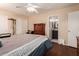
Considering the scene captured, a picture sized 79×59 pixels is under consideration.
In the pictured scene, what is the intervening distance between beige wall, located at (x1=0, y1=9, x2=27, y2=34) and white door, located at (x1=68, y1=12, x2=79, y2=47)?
1.01 m

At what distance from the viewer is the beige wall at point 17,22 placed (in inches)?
66.3

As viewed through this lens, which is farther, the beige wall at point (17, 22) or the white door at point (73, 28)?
the white door at point (73, 28)

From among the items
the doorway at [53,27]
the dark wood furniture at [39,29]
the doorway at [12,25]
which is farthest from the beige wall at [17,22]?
the doorway at [53,27]

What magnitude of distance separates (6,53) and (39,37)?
1.17 meters

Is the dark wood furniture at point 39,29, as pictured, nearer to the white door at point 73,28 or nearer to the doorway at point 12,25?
the doorway at point 12,25

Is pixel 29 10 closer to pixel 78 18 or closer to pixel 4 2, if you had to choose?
pixel 4 2

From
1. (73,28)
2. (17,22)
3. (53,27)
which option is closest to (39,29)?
(53,27)

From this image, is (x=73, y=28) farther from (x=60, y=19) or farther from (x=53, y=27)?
(x=53, y=27)

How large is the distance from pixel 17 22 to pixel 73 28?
4.02 feet

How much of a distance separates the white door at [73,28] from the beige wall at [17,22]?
1.01 metres

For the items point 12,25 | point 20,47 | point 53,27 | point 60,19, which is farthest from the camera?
point 60,19

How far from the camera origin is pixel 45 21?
2.12 m

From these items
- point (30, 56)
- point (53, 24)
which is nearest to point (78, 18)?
point (53, 24)

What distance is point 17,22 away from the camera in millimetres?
1947
